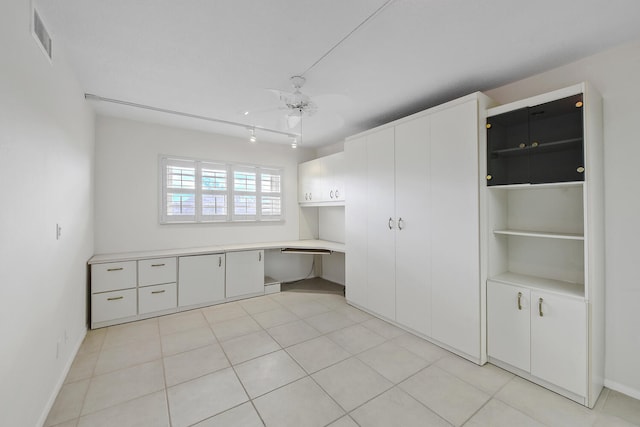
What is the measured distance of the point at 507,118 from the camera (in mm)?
2334

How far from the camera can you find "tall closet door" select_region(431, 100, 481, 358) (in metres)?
2.41

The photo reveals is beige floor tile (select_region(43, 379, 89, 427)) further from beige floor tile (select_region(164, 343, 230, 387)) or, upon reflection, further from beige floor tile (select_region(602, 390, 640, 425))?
beige floor tile (select_region(602, 390, 640, 425))

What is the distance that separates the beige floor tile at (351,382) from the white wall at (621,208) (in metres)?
1.82

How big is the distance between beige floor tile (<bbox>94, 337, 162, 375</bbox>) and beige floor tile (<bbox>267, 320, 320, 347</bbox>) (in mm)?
1180

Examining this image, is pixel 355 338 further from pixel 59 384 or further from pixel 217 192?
pixel 217 192

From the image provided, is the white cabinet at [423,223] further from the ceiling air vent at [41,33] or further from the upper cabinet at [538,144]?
the ceiling air vent at [41,33]

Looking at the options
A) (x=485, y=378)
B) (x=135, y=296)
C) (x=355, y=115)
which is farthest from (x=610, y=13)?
(x=135, y=296)

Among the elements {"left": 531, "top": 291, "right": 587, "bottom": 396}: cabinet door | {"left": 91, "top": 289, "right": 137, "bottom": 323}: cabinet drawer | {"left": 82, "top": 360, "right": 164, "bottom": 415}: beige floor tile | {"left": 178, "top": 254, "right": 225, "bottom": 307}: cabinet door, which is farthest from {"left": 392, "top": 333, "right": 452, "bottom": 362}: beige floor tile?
{"left": 91, "top": 289, "right": 137, "bottom": 323}: cabinet drawer

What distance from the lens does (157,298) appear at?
349 cm

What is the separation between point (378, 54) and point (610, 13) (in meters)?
1.48

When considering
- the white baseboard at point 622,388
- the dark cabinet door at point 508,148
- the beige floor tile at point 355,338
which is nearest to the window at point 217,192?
the beige floor tile at point 355,338

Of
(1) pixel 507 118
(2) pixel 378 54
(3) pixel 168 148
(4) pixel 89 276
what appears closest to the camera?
(2) pixel 378 54

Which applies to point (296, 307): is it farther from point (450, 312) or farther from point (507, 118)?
point (507, 118)

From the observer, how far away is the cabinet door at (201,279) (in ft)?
12.1
